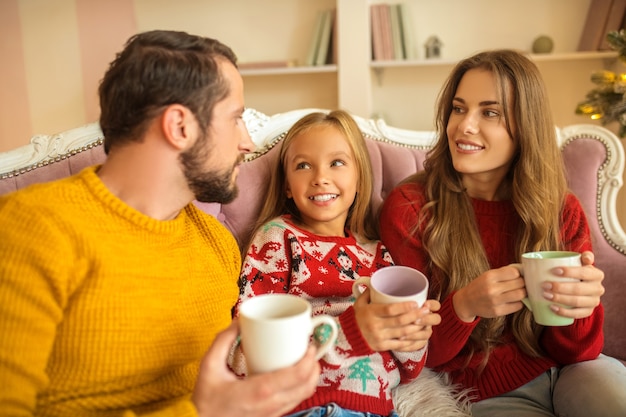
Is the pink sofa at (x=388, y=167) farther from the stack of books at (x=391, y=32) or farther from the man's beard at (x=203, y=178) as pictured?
the stack of books at (x=391, y=32)

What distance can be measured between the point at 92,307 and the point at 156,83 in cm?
40

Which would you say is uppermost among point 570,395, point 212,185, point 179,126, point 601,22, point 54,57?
point 601,22

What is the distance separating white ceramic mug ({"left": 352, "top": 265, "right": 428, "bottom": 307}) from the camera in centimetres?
100

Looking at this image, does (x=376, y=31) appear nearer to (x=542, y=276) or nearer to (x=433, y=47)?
(x=433, y=47)

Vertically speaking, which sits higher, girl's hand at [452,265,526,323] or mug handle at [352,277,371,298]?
mug handle at [352,277,371,298]

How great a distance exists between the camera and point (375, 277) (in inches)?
40.8

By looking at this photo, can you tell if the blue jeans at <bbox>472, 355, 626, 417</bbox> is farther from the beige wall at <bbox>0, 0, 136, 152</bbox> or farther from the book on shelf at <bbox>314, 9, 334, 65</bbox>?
the beige wall at <bbox>0, 0, 136, 152</bbox>

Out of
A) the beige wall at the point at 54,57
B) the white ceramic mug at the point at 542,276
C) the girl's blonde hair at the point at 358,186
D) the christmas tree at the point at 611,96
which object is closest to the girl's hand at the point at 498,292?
the white ceramic mug at the point at 542,276

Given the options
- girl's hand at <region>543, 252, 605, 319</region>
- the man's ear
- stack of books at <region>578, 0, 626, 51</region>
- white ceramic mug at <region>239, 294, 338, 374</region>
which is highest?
stack of books at <region>578, 0, 626, 51</region>

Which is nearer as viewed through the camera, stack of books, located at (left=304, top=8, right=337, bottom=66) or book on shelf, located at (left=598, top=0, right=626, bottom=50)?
book on shelf, located at (left=598, top=0, right=626, bottom=50)

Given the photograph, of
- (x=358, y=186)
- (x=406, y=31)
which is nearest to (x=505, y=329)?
(x=358, y=186)

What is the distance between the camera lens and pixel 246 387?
80cm

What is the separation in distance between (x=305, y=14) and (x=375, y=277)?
8.43 ft

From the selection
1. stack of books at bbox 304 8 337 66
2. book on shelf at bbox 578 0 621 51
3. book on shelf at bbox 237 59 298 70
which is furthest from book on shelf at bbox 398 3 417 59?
book on shelf at bbox 578 0 621 51
